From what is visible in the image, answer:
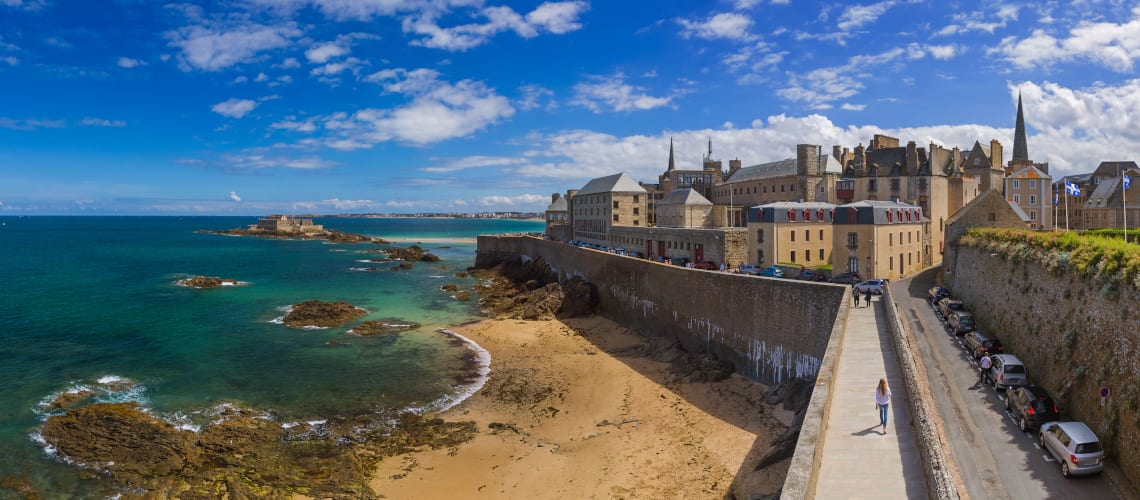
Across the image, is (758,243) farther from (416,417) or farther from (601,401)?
(416,417)

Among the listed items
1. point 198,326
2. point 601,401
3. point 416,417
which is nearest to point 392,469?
point 416,417

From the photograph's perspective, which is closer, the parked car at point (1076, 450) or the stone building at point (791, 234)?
the parked car at point (1076, 450)

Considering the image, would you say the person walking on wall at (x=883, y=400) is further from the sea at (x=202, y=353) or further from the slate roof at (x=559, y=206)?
the slate roof at (x=559, y=206)

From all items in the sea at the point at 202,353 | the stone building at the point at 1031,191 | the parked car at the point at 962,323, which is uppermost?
the stone building at the point at 1031,191

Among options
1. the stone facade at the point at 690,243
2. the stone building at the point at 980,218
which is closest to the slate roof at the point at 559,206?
the stone facade at the point at 690,243

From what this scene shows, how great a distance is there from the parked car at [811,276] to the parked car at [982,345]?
1327 centimetres

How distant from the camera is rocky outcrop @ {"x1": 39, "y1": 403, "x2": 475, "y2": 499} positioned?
17672 millimetres

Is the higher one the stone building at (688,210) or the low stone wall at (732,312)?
the stone building at (688,210)

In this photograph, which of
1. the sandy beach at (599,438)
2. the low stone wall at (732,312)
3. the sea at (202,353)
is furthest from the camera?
the low stone wall at (732,312)

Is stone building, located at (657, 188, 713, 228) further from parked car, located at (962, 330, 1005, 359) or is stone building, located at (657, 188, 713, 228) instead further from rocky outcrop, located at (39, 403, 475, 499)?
rocky outcrop, located at (39, 403, 475, 499)

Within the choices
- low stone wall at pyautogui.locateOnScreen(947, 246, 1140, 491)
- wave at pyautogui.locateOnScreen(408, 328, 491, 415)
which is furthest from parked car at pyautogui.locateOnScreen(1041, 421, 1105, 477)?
wave at pyautogui.locateOnScreen(408, 328, 491, 415)

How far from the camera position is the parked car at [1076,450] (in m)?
12.2

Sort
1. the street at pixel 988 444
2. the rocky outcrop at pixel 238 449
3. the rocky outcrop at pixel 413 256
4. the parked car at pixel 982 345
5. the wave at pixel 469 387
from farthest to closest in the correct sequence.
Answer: the rocky outcrop at pixel 413 256
the wave at pixel 469 387
the parked car at pixel 982 345
the rocky outcrop at pixel 238 449
the street at pixel 988 444

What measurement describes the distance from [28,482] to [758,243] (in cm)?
3774
